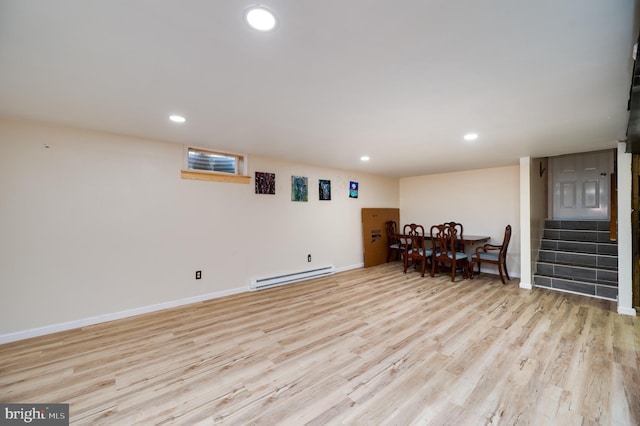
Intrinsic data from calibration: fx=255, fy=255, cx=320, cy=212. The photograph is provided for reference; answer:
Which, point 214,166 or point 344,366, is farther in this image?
point 214,166

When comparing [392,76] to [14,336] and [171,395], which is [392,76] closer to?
[171,395]

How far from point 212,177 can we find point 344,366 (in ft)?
9.91

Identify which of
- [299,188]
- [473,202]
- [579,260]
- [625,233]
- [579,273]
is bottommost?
[579,273]

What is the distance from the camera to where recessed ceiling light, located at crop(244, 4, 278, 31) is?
1181 millimetres

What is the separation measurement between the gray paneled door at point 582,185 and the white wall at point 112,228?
6.08 meters

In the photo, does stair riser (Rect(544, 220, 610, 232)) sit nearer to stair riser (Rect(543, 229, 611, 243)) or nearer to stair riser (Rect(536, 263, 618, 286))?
stair riser (Rect(543, 229, 611, 243))

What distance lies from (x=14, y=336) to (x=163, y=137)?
8.21 feet

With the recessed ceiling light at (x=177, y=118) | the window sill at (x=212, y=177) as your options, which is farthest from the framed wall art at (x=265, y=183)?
the recessed ceiling light at (x=177, y=118)

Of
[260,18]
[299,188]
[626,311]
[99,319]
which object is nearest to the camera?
[260,18]

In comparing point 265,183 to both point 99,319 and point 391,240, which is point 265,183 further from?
point 391,240

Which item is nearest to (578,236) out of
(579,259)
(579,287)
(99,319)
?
(579,259)

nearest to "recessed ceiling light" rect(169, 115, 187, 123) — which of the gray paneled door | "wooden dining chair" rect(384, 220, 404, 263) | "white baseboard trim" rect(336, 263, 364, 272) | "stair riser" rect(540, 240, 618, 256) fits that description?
"white baseboard trim" rect(336, 263, 364, 272)

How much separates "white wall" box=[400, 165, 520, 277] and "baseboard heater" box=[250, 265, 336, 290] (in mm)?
2873

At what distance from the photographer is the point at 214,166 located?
12.6 ft
